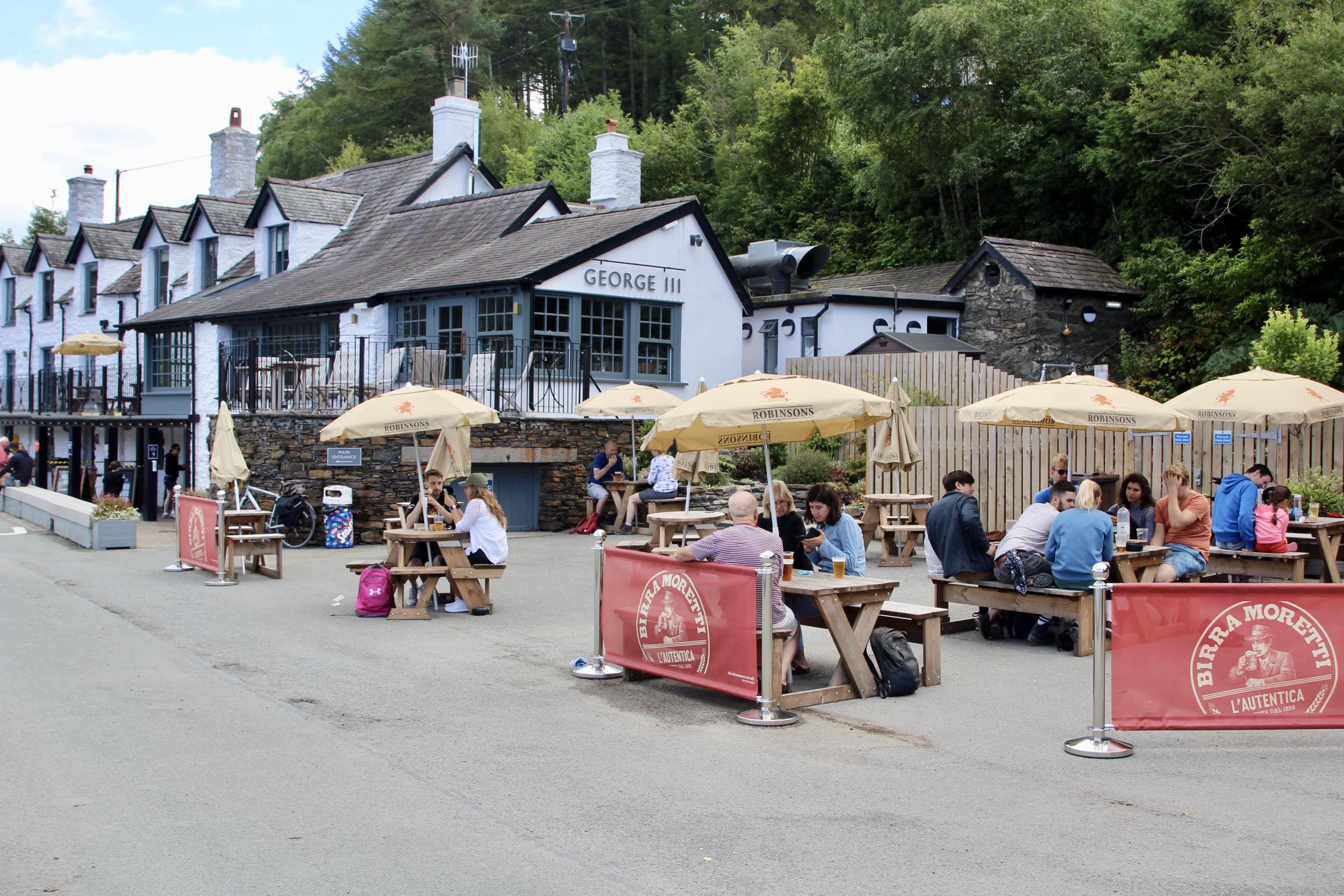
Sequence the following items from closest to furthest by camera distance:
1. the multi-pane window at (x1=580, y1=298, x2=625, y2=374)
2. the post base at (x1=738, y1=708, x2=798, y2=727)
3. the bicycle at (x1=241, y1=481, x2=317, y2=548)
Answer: the post base at (x1=738, y1=708, x2=798, y2=727)
the bicycle at (x1=241, y1=481, x2=317, y2=548)
the multi-pane window at (x1=580, y1=298, x2=625, y2=374)

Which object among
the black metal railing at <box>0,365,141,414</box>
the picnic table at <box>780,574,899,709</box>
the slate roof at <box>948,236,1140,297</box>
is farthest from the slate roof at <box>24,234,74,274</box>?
the picnic table at <box>780,574,899,709</box>

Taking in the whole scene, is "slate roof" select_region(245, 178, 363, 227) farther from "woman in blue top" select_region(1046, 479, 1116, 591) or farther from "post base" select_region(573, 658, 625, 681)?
"woman in blue top" select_region(1046, 479, 1116, 591)

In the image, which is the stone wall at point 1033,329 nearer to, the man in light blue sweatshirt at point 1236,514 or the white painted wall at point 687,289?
the white painted wall at point 687,289

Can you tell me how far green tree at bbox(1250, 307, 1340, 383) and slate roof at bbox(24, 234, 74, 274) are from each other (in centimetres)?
3645

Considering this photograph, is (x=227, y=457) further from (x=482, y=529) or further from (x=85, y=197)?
(x=85, y=197)

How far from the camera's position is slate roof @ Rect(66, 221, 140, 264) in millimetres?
38375

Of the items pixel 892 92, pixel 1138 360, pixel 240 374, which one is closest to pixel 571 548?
pixel 240 374

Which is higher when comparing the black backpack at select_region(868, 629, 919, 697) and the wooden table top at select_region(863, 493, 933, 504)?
the wooden table top at select_region(863, 493, 933, 504)

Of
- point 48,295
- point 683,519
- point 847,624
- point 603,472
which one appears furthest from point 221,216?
point 847,624

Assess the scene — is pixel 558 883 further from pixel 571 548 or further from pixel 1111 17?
pixel 1111 17

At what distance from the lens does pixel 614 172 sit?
2931 cm

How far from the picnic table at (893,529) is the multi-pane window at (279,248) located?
18761 millimetres

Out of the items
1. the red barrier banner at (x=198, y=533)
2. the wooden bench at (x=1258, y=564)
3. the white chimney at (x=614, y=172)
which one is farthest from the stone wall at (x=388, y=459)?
the wooden bench at (x=1258, y=564)

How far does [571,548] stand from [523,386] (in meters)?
4.59
